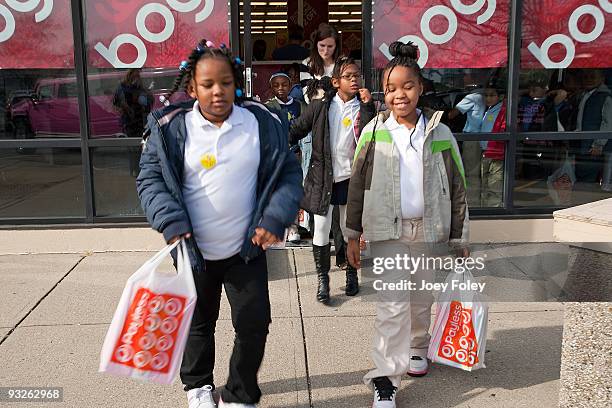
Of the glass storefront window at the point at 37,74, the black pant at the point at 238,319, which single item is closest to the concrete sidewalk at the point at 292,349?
the black pant at the point at 238,319

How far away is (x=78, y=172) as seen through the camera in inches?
235

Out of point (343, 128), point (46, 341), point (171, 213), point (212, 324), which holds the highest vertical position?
point (343, 128)

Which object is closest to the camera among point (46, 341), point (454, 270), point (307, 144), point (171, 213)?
point (171, 213)

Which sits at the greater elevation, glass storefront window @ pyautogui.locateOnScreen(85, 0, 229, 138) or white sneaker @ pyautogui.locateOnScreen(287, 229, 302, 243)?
glass storefront window @ pyautogui.locateOnScreen(85, 0, 229, 138)

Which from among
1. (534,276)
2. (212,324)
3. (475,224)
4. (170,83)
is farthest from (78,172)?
(534,276)

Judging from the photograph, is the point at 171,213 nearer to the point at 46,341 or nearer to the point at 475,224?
the point at 46,341

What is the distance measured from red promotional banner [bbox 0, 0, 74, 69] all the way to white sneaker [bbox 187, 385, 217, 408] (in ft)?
12.6

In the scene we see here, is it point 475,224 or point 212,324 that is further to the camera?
point 475,224

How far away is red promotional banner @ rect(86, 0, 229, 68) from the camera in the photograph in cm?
575

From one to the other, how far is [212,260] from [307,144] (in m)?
2.92

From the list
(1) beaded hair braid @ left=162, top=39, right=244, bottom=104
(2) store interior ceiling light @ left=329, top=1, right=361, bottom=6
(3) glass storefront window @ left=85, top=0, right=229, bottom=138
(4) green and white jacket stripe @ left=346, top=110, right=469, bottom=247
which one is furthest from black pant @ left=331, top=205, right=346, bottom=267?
(2) store interior ceiling light @ left=329, top=1, right=361, bottom=6

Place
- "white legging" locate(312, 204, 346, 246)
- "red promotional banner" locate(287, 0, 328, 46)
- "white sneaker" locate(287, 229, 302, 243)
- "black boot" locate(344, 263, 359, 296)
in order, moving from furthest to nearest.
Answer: "red promotional banner" locate(287, 0, 328, 46)
"white sneaker" locate(287, 229, 302, 243)
"black boot" locate(344, 263, 359, 296)
"white legging" locate(312, 204, 346, 246)

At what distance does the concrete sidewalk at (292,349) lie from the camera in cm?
332

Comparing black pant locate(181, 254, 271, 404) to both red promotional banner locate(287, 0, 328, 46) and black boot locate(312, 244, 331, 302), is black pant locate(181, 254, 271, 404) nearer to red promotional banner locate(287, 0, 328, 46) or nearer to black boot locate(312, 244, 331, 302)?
black boot locate(312, 244, 331, 302)
